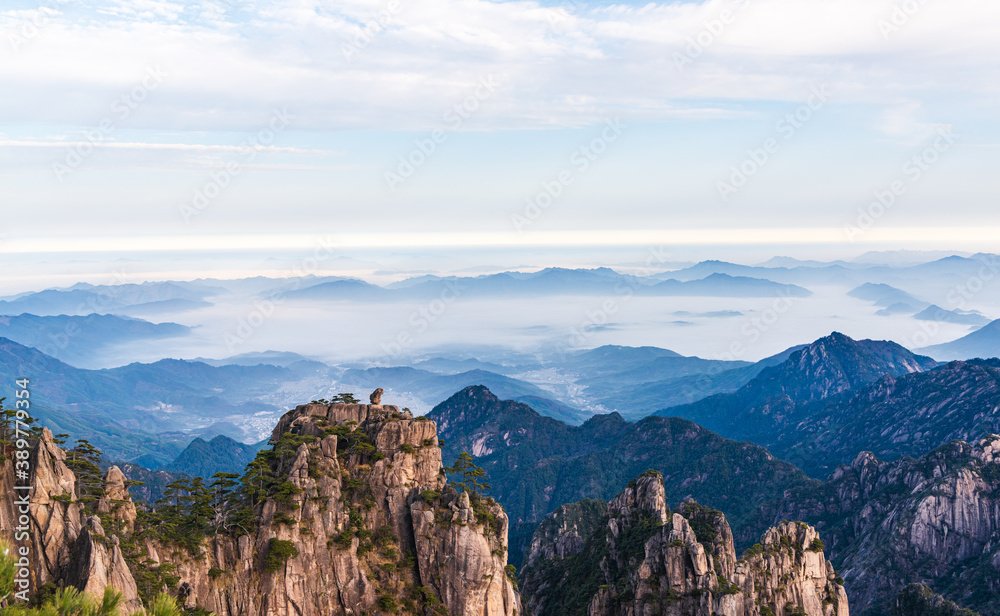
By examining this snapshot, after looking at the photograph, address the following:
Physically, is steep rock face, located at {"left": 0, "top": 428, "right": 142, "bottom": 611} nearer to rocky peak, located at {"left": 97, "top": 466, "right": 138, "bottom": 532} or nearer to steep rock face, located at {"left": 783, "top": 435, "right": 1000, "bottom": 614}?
rocky peak, located at {"left": 97, "top": 466, "right": 138, "bottom": 532}

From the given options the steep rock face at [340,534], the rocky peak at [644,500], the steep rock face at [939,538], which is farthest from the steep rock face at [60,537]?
the steep rock face at [939,538]

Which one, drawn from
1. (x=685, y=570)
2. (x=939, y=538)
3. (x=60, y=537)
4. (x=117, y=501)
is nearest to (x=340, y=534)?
(x=117, y=501)

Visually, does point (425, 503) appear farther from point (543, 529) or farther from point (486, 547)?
point (543, 529)

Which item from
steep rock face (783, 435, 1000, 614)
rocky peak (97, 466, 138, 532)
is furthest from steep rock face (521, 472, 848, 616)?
steep rock face (783, 435, 1000, 614)

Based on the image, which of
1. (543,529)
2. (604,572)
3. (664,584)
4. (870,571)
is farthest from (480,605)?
(870,571)

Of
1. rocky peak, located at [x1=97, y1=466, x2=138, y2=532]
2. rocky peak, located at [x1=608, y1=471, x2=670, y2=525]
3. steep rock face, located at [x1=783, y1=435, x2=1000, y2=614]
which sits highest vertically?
rocky peak, located at [x1=97, y1=466, x2=138, y2=532]
